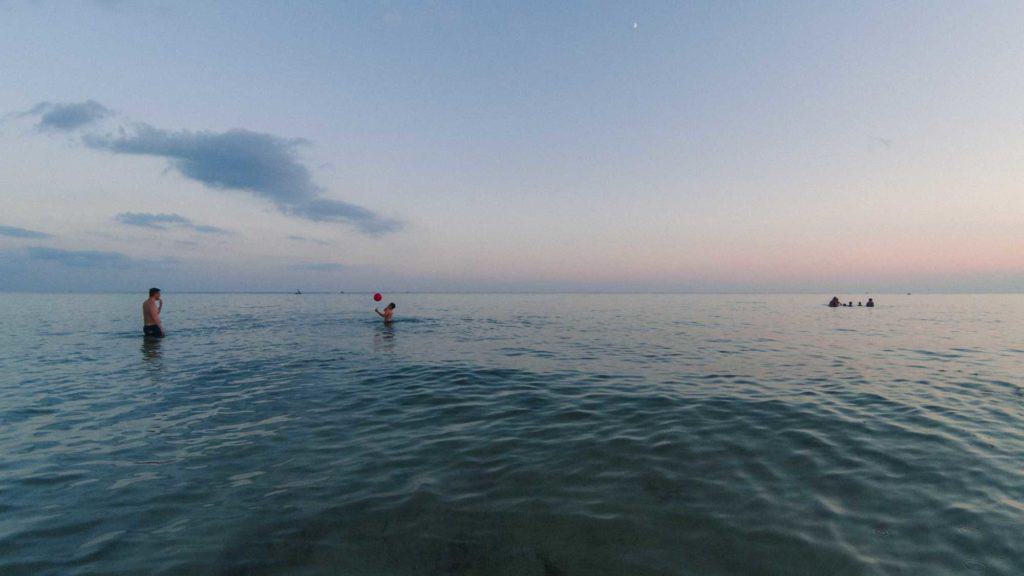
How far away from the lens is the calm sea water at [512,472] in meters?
5.37

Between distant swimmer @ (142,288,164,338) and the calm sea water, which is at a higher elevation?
distant swimmer @ (142,288,164,338)

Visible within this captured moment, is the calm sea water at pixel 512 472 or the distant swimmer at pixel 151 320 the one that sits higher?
the distant swimmer at pixel 151 320

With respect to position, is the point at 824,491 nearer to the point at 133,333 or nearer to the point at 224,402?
the point at 224,402

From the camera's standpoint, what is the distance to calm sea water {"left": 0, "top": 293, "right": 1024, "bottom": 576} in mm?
5367

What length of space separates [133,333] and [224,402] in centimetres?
2963

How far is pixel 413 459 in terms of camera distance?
840 cm

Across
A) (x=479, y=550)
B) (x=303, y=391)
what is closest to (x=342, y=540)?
(x=479, y=550)

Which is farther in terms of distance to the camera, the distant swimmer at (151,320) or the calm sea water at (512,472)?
the distant swimmer at (151,320)

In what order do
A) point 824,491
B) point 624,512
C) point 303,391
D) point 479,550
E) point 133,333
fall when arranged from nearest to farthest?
point 479,550
point 624,512
point 824,491
point 303,391
point 133,333

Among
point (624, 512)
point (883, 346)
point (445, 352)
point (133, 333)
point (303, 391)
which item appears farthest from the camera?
point (133, 333)

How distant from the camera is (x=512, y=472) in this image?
306 inches

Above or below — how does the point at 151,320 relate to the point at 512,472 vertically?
above

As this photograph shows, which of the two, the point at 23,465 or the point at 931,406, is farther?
the point at 931,406

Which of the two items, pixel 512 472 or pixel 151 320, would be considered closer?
pixel 512 472
